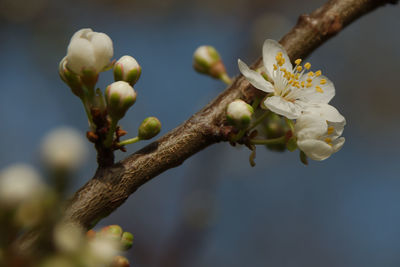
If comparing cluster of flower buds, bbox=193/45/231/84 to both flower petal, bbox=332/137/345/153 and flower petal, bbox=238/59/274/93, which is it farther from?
flower petal, bbox=332/137/345/153

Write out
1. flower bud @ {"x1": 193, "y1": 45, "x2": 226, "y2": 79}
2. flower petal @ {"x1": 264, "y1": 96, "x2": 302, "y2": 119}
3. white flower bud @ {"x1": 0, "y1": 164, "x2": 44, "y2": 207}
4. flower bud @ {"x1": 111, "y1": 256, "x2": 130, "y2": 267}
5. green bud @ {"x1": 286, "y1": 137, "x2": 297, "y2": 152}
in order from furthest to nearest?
flower bud @ {"x1": 193, "y1": 45, "x2": 226, "y2": 79} < green bud @ {"x1": 286, "y1": 137, "x2": 297, "y2": 152} < flower petal @ {"x1": 264, "y1": 96, "x2": 302, "y2": 119} < flower bud @ {"x1": 111, "y1": 256, "x2": 130, "y2": 267} < white flower bud @ {"x1": 0, "y1": 164, "x2": 44, "y2": 207}

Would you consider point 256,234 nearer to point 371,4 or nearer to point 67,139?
point 371,4

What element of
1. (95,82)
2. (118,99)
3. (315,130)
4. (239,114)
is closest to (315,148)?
(315,130)

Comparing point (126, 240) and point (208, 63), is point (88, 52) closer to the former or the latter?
point (126, 240)

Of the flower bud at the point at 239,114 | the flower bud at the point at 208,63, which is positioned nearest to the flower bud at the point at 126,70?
the flower bud at the point at 239,114

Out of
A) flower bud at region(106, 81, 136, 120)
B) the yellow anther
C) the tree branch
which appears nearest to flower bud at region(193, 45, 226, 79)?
the tree branch

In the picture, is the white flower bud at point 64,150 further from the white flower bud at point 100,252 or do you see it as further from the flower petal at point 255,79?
the flower petal at point 255,79
